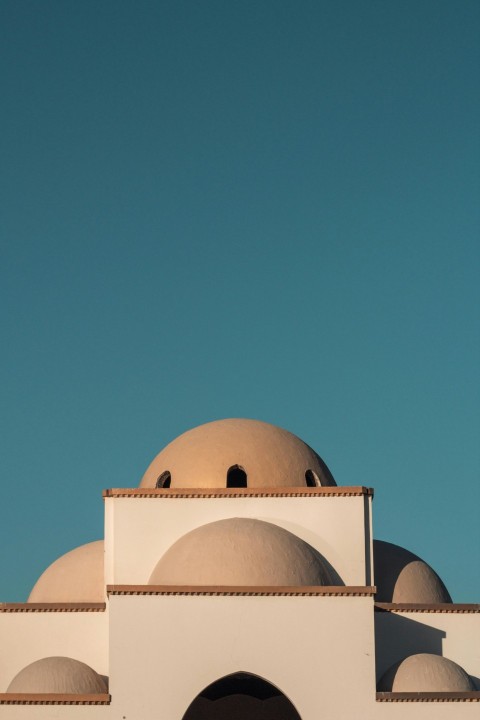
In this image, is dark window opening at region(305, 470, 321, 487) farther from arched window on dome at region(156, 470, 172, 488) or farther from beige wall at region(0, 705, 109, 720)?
beige wall at region(0, 705, 109, 720)

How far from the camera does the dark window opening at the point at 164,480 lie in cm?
2847

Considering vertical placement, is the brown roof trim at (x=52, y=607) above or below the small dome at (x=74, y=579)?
below

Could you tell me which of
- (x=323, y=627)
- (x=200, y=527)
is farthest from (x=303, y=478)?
(x=323, y=627)

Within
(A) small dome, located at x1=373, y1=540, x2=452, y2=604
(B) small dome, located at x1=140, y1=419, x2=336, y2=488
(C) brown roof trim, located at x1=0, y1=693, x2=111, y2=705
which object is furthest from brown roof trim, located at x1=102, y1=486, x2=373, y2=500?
(C) brown roof trim, located at x1=0, y1=693, x2=111, y2=705

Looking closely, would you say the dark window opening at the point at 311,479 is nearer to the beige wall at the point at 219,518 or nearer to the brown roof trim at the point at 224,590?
the beige wall at the point at 219,518

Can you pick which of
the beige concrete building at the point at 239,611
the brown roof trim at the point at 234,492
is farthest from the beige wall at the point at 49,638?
the brown roof trim at the point at 234,492

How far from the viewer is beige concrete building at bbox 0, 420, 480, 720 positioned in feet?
78.7

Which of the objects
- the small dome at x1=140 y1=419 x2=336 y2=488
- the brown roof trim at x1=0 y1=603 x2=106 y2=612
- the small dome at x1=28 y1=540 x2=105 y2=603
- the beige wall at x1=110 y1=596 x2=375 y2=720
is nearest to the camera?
the beige wall at x1=110 y1=596 x2=375 y2=720

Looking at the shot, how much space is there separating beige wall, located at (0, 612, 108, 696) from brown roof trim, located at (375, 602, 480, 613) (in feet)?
17.5

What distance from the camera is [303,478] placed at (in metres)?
28.2

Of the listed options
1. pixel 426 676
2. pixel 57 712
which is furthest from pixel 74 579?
pixel 426 676

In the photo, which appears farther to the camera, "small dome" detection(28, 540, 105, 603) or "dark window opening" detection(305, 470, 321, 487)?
"small dome" detection(28, 540, 105, 603)

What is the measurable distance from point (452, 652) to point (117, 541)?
6737mm

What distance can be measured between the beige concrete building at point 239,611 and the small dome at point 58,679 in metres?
0.03
